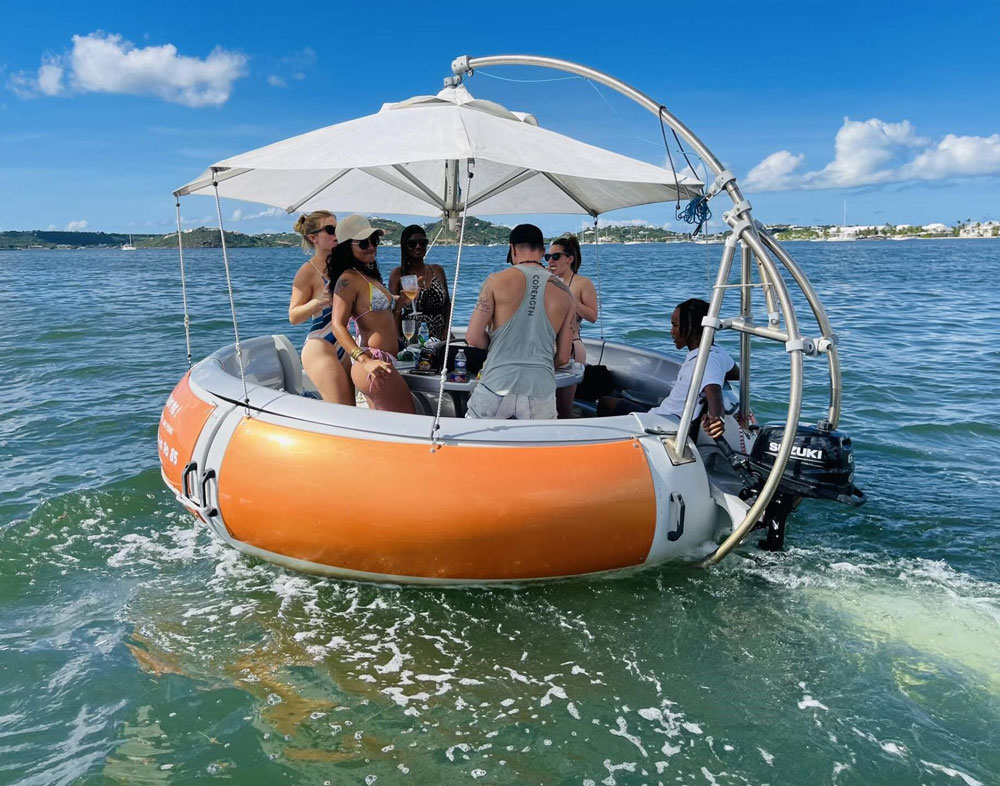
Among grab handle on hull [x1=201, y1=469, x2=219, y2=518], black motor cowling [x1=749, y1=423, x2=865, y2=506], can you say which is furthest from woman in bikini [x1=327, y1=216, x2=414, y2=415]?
black motor cowling [x1=749, y1=423, x2=865, y2=506]

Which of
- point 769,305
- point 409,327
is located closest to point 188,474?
point 409,327

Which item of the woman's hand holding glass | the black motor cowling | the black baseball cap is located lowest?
the black motor cowling

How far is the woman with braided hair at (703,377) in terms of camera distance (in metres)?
4.43

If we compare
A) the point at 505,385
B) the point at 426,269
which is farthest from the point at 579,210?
the point at 505,385

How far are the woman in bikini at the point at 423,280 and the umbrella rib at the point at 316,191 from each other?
0.98 m

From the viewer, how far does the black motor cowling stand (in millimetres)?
3986

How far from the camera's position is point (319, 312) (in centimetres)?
532

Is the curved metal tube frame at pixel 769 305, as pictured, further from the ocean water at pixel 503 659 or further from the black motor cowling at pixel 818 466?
the ocean water at pixel 503 659

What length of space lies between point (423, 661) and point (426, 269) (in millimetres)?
3324

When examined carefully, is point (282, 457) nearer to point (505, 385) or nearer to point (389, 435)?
point (389, 435)

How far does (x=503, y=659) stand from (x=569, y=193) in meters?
4.27

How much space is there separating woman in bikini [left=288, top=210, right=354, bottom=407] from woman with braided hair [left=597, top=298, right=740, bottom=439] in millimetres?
2069

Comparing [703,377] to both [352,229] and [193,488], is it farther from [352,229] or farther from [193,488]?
[193,488]

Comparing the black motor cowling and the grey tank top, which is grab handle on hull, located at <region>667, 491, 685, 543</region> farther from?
the grey tank top
